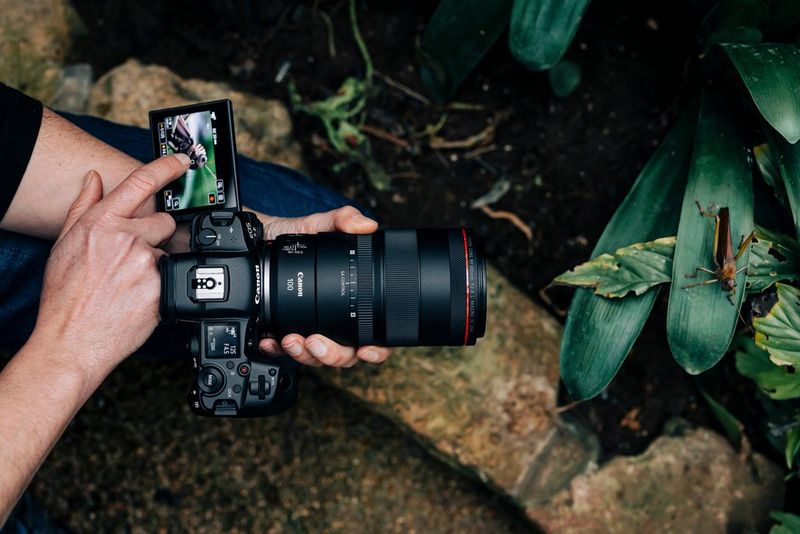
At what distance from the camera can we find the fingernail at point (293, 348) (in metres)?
1.19

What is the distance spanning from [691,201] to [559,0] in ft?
1.46

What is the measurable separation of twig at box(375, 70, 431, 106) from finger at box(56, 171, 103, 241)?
83 centimetres

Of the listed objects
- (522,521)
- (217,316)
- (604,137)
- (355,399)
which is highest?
(604,137)

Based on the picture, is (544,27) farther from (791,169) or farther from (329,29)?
(329,29)

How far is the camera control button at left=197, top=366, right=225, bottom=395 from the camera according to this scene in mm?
1100

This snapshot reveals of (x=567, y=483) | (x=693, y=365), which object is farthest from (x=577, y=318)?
(x=567, y=483)

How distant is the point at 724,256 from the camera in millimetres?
1240

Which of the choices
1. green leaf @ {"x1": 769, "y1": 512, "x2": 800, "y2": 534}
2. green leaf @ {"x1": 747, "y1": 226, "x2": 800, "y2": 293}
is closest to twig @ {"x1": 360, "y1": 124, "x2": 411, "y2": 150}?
green leaf @ {"x1": 747, "y1": 226, "x2": 800, "y2": 293}

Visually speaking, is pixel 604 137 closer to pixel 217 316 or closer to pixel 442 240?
pixel 442 240

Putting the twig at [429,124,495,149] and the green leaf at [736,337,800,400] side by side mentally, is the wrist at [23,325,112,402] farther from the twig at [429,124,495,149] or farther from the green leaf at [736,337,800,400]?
the green leaf at [736,337,800,400]

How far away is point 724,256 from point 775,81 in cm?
30

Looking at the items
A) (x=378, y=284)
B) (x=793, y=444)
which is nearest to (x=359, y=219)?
(x=378, y=284)

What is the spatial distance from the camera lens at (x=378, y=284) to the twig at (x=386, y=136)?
683mm

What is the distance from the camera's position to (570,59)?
1.74 metres
